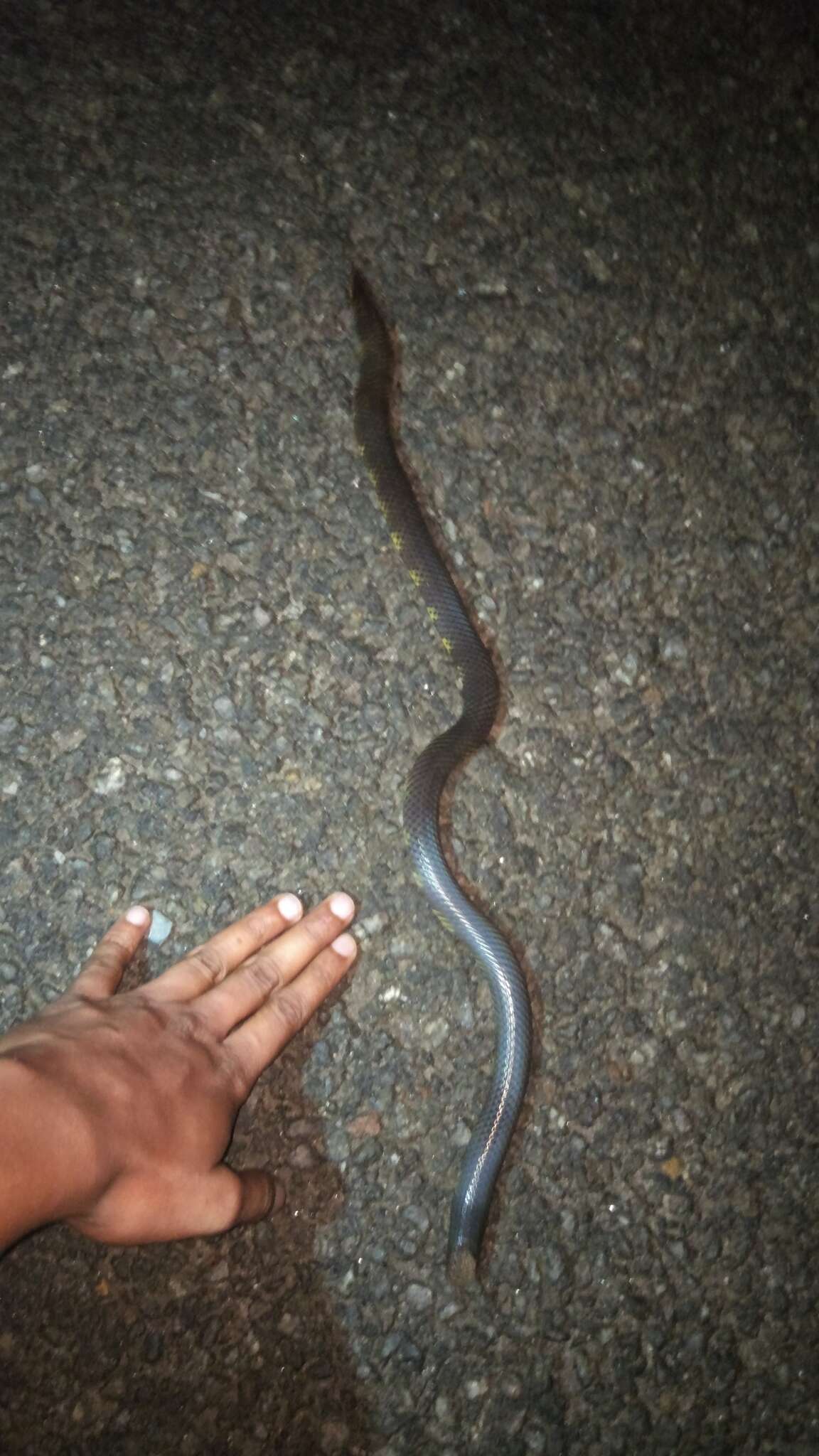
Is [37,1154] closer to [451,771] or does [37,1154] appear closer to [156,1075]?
[156,1075]

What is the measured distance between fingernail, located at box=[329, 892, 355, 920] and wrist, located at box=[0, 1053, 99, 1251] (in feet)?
2.86

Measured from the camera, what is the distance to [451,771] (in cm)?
269

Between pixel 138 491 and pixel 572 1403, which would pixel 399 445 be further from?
pixel 572 1403

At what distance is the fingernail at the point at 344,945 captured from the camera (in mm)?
2572

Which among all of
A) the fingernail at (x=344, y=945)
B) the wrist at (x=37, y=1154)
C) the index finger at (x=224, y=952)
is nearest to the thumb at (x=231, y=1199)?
the wrist at (x=37, y=1154)

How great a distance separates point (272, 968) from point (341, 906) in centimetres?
26

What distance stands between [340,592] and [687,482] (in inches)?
49.8

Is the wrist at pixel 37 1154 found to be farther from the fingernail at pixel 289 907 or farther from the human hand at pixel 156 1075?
the fingernail at pixel 289 907

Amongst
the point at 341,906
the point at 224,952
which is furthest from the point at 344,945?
the point at 224,952

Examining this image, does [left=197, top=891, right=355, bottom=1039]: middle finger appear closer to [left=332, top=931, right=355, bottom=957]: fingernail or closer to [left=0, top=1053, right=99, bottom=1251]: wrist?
Result: [left=332, top=931, right=355, bottom=957]: fingernail

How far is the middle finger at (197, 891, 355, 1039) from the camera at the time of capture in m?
2.37

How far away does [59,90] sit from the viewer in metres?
3.04

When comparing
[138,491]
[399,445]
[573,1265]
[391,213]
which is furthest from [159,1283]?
[391,213]

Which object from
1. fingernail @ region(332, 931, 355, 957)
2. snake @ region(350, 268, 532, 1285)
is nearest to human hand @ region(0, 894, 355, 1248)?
fingernail @ region(332, 931, 355, 957)
